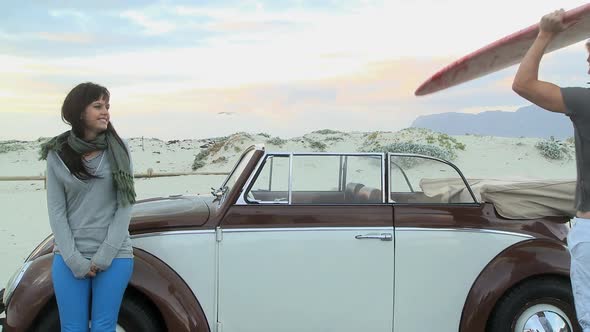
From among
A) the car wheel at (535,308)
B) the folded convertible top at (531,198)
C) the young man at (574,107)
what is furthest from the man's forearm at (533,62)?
the car wheel at (535,308)

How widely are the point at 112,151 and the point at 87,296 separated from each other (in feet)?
2.72

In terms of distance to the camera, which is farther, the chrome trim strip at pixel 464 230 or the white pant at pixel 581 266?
the chrome trim strip at pixel 464 230

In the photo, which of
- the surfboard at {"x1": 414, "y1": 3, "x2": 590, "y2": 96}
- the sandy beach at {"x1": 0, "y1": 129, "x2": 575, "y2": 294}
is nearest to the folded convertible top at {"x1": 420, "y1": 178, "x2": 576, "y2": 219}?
the surfboard at {"x1": 414, "y1": 3, "x2": 590, "y2": 96}

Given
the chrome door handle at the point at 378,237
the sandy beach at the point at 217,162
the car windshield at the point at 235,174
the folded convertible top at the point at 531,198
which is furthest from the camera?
the sandy beach at the point at 217,162

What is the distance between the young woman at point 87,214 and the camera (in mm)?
3176

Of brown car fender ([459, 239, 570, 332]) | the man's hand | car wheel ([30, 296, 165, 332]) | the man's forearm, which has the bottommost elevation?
car wheel ([30, 296, 165, 332])

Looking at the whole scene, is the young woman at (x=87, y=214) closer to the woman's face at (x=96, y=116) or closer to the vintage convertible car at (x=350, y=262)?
the woman's face at (x=96, y=116)

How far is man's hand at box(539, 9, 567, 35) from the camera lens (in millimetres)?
2663

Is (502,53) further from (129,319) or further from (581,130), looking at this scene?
(129,319)

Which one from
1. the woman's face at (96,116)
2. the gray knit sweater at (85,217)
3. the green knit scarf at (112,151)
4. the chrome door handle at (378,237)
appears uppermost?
the woman's face at (96,116)

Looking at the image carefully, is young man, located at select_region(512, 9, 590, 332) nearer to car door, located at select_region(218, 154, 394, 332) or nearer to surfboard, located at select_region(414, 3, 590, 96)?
surfboard, located at select_region(414, 3, 590, 96)

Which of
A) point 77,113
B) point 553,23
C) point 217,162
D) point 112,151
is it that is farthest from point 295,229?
point 217,162

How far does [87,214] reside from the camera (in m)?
3.22

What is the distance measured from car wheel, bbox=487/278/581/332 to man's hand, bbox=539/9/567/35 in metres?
2.10
